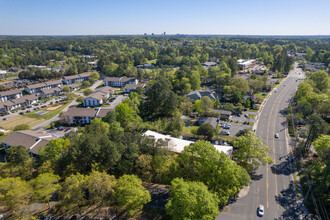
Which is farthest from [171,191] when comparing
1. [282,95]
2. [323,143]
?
[282,95]

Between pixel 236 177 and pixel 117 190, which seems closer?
pixel 117 190

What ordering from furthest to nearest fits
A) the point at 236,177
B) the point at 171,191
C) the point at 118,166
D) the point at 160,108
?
the point at 160,108 < the point at 118,166 < the point at 236,177 < the point at 171,191

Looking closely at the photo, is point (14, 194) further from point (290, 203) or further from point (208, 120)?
point (208, 120)

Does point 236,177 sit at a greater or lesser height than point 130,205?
greater

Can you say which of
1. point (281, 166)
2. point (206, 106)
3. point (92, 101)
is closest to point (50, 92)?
point (92, 101)

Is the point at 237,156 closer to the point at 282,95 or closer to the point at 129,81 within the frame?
the point at 282,95

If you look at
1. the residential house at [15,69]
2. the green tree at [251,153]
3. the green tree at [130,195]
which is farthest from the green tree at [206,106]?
the residential house at [15,69]
